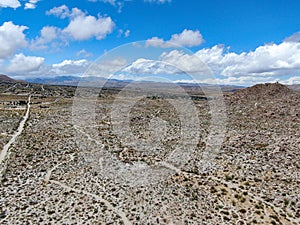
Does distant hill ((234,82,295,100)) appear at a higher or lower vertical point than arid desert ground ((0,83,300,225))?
higher

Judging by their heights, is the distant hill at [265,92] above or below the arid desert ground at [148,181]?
above

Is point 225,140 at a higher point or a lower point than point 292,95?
lower

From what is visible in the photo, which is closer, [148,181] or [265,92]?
[148,181]

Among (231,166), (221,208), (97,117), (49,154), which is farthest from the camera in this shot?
(97,117)

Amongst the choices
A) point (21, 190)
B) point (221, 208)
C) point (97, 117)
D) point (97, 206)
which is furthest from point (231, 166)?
point (97, 117)

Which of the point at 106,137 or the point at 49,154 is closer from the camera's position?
the point at 49,154

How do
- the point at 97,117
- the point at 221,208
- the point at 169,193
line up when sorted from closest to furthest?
the point at 221,208, the point at 169,193, the point at 97,117

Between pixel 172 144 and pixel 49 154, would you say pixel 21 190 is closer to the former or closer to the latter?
pixel 49 154

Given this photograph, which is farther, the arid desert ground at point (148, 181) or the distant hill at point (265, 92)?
the distant hill at point (265, 92)

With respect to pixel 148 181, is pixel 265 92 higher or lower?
higher

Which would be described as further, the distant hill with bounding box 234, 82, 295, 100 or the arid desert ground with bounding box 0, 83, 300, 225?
the distant hill with bounding box 234, 82, 295, 100
